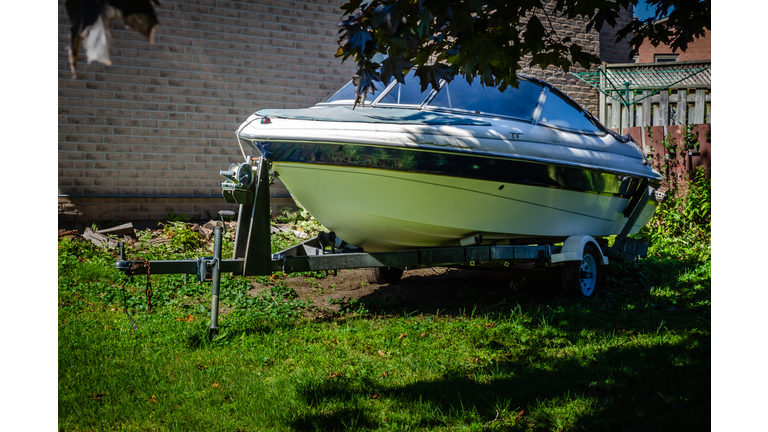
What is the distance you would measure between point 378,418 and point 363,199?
185 centimetres

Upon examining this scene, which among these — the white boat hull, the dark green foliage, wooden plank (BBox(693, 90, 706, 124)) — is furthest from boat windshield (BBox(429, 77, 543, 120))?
wooden plank (BBox(693, 90, 706, 124))

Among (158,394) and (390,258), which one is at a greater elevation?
(390,258)

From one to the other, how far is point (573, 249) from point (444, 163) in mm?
1660

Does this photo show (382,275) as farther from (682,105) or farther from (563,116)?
(682,105)

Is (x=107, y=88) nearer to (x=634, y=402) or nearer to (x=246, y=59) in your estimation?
(x=246, y=59)

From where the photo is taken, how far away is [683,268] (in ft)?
21.5

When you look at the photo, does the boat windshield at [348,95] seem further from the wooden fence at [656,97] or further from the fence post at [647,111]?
the fence post at [647,111]

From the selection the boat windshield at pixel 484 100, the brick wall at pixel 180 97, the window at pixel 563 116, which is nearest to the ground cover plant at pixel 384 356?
the window at pixel 563 116

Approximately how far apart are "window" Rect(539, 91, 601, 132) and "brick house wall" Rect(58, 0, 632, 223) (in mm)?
4613

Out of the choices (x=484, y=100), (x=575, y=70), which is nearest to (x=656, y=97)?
(x=575, y=70)

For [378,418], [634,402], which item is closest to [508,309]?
[634,402]

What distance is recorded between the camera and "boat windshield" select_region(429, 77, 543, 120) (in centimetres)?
459

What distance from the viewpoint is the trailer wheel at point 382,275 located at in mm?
5926

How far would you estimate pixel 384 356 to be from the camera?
364 cm
